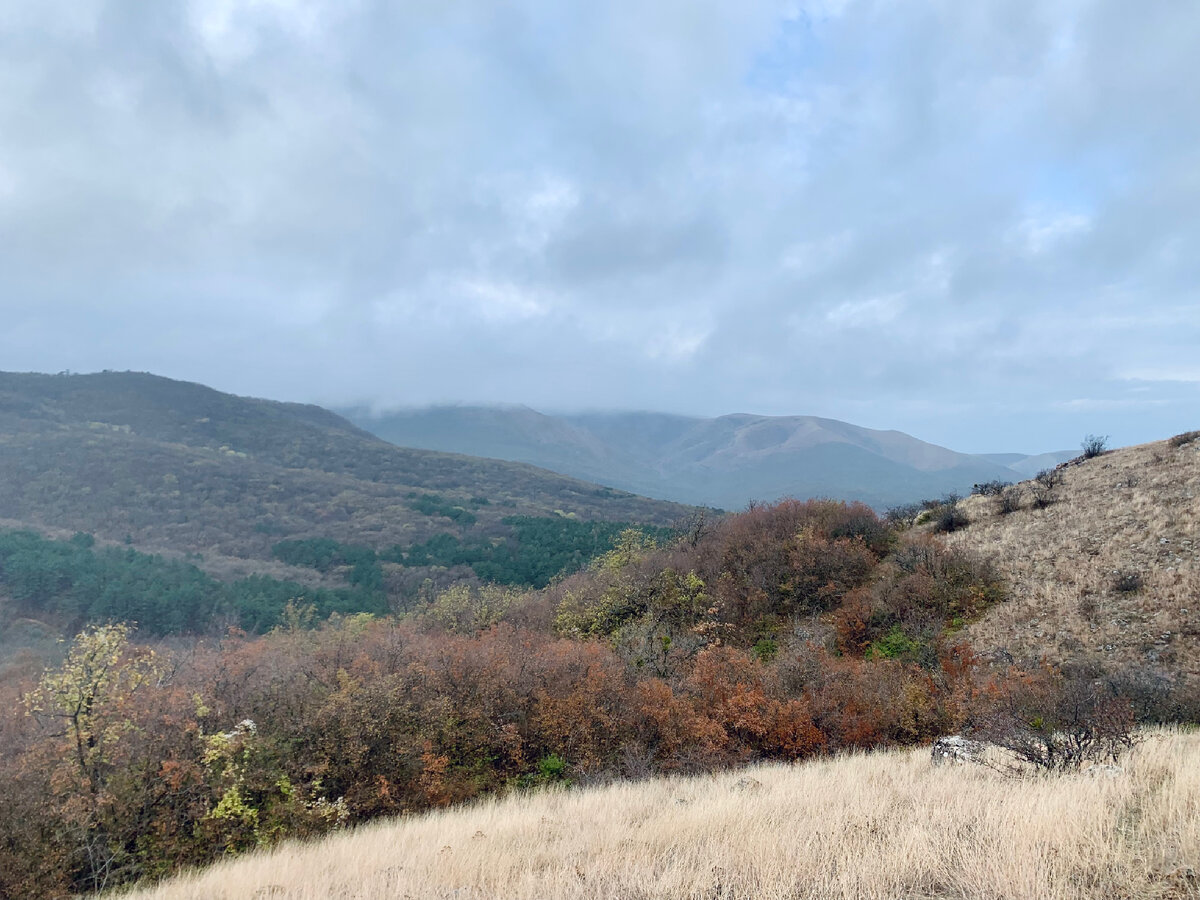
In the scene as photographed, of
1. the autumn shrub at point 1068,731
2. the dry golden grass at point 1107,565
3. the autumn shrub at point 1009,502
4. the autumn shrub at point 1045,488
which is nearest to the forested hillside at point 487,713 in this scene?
A: the autumn shrub at point 1068,731

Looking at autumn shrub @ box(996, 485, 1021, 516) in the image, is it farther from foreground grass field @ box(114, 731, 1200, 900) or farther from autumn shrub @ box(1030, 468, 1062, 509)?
foreground grass field @ box(114, 731, 1200, 900)

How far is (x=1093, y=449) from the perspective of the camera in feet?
114

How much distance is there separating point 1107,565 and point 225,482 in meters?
140

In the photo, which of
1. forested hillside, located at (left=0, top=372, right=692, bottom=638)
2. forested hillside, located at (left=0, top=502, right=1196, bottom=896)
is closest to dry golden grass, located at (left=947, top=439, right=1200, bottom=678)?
forested hillside, located at (left=0, top=502, right=1196, bottom=896)

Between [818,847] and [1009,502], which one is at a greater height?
[1009,502]

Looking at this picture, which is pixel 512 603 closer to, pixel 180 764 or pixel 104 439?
pixel 180 764

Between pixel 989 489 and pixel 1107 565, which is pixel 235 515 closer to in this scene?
pixel 989 489

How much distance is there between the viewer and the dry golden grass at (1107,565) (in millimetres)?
16531

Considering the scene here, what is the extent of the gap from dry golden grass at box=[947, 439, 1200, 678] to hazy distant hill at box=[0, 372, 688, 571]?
8982 cm

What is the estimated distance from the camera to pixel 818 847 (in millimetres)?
5520

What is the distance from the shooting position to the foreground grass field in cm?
435

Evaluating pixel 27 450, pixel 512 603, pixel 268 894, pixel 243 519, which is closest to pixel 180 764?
pixel 268 894

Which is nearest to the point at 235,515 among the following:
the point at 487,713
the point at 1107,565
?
the point at 487,713

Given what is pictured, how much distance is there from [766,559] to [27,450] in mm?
162449
